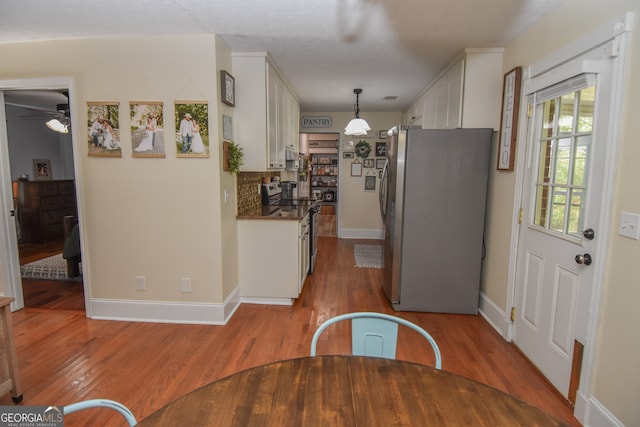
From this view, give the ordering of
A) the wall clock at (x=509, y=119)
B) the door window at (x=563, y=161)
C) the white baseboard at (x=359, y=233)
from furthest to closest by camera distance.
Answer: the white baseboard at (x=359, y=233), the wall clock at (x=509, y=119), the door window at (x=563, y=161)

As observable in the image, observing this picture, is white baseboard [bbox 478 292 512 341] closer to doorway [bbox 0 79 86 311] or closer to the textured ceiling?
the textured ceiling

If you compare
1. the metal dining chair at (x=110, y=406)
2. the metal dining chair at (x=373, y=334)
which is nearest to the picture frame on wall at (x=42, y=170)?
the metal dining chair at (x=110, y=406)

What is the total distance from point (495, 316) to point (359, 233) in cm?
367

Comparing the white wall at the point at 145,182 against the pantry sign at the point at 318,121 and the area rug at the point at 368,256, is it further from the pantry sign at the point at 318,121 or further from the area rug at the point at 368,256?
the pantry sign at the point at 318,121

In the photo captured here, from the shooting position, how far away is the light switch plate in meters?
1.55

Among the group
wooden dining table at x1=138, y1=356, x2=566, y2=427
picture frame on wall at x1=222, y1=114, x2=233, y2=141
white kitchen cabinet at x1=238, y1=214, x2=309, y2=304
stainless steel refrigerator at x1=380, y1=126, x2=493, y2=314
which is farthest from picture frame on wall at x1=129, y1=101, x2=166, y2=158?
wooden dining table at x1=138, y1=356, x2=566, y2=427

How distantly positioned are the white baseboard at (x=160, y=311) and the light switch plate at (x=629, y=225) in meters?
2.82

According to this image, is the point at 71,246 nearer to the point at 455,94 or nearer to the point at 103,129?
the point at 103,129

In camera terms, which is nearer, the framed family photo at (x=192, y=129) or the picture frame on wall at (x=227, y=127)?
the framed family photo at (x=192, y=129)

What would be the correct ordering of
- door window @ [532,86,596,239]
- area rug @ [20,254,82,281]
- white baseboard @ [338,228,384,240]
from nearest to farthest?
door window @ [532,86,596,239] → area rug @ [20,254,82,281] → white baseboard @ [338,228,384,240]

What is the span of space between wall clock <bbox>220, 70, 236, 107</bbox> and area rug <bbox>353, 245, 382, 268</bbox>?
282cm

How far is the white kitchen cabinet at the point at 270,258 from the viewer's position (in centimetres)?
336

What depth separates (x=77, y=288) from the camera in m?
3.82

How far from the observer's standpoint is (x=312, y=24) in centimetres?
246
